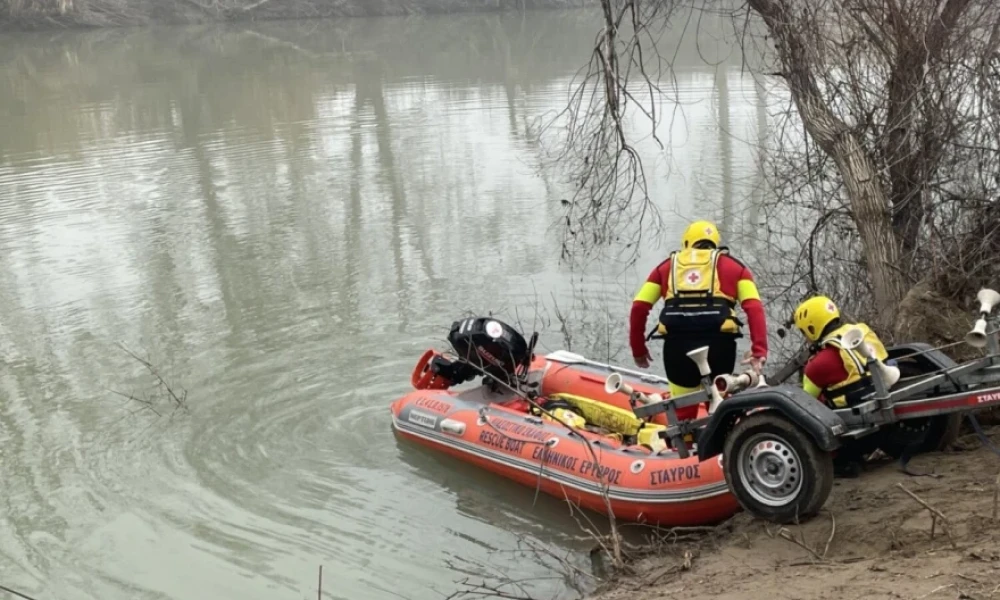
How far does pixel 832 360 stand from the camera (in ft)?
16.6

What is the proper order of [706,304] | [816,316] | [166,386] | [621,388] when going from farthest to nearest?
[166,386], [706,304], [621,388], [816,316]

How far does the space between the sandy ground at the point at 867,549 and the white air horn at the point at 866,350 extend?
0.58m

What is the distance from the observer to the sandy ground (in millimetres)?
3916

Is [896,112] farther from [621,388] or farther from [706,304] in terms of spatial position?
[621,388]

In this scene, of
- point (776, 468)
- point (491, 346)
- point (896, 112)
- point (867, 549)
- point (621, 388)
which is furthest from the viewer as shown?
point (491, 346)

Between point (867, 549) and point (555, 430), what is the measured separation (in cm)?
247

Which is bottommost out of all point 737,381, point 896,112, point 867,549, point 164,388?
point 164,388

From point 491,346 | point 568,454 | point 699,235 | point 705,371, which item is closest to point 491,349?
point 491,346

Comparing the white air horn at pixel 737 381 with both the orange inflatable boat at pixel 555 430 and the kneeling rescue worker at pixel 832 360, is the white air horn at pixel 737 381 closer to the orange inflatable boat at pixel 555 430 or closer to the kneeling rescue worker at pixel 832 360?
the kneeling rescue worker at pixel 832 360

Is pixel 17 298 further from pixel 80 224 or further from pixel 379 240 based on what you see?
pixel 379 240

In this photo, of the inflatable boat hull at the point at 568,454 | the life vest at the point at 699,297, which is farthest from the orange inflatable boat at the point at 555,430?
the life vest at the point at 699,297

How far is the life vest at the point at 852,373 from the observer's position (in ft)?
16.4

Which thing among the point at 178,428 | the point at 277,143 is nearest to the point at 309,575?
the point at 178,428

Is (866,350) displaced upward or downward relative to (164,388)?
upward
